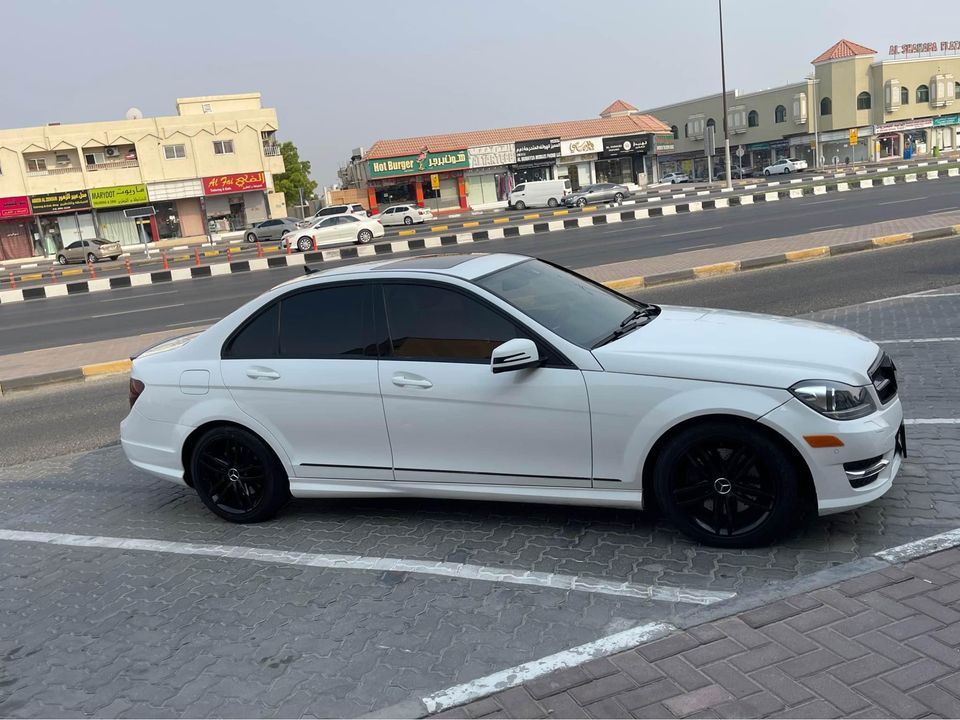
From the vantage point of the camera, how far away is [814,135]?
253 ft

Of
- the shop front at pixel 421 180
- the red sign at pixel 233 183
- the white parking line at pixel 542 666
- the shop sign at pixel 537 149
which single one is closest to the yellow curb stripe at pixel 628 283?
the white parking line at pixel 542 666

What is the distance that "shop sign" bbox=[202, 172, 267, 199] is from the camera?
183 feet

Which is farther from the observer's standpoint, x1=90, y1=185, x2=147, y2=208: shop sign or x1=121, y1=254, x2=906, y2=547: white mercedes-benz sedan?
x1=90, y1=185, x2=147, y2=208: shop sign

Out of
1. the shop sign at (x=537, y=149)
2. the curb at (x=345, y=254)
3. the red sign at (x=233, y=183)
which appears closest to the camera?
the curb at (x=345, y=254)

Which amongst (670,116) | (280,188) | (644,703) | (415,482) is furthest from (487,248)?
(670,116)

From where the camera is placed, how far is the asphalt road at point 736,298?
25.5ft

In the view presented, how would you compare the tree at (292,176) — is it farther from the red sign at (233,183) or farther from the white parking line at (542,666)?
the white parking line at (542,666)

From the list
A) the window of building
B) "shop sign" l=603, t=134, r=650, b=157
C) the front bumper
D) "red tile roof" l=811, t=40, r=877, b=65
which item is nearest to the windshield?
the front bumper

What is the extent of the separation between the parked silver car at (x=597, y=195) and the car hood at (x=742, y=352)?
43964mm

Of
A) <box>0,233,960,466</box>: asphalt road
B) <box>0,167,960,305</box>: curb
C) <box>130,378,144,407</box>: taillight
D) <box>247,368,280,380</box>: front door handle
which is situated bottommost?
<box>0,233,960,466</box>: asphalt road

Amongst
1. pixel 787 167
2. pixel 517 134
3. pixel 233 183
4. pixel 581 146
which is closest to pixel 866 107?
pixel 787 167

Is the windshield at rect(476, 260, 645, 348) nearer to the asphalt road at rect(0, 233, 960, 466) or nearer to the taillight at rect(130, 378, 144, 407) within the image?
the taillight at rect(130, 378, 144, 407)

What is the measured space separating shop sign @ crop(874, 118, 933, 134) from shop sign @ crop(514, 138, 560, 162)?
34.2 meters

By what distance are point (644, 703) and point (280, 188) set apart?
3335 inches
